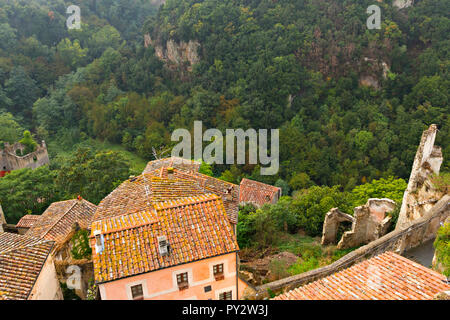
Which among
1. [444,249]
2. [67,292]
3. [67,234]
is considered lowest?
[67,292]

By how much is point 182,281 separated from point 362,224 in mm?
14959

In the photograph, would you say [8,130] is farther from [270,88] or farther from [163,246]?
[163,246]

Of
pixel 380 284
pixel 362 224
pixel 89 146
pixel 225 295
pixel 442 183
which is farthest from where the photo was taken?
pixel 89 146

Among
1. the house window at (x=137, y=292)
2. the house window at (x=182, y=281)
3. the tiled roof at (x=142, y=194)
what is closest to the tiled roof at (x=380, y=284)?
the house window at (x=182, y=281)

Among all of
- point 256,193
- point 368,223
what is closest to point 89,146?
point 256,193

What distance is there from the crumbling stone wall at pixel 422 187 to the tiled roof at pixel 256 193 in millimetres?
16108

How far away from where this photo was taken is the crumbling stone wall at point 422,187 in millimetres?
22000

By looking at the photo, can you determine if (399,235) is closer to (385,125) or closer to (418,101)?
(385,125)

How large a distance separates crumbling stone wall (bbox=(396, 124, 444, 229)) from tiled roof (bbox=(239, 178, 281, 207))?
1611 cm

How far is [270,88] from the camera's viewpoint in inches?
2534

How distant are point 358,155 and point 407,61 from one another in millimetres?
25236

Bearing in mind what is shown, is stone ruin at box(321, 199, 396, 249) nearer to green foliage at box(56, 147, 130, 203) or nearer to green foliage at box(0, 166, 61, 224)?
green foliage at box(56, 147, 130, 203)

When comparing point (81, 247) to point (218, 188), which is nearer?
point (81, 247)

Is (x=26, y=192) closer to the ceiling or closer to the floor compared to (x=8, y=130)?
closer to the floor
